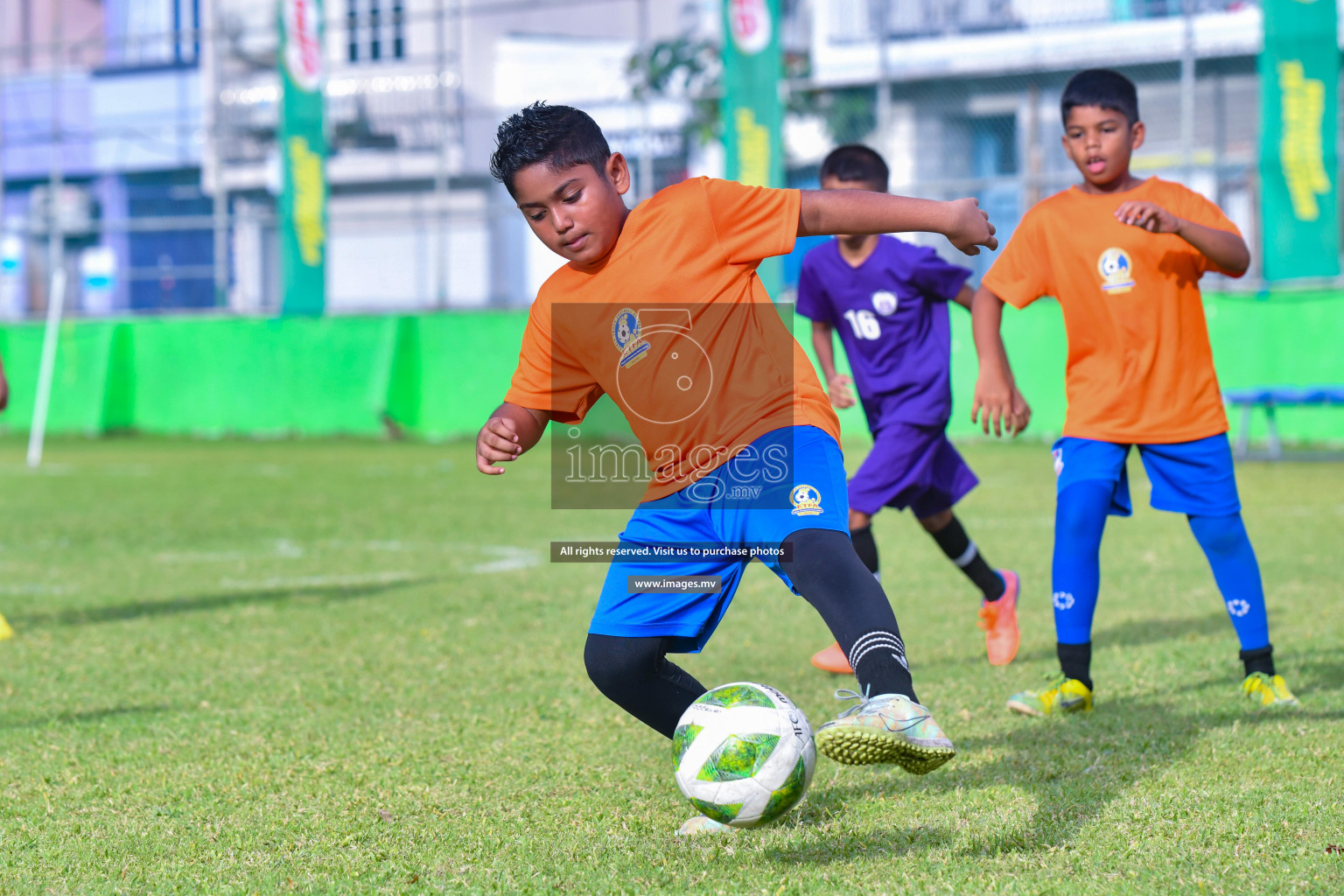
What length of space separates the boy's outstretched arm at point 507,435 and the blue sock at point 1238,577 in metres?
2.21

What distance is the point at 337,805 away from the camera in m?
3.42

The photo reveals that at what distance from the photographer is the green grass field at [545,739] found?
2.92 metres

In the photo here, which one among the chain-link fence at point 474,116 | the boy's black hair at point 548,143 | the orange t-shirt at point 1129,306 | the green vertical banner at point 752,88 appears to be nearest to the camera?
the boy's black hair at point 548,143

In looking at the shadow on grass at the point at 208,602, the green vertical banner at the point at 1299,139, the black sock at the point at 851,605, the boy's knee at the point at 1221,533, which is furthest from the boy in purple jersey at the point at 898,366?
the green vertical banner at the point at 1299,139

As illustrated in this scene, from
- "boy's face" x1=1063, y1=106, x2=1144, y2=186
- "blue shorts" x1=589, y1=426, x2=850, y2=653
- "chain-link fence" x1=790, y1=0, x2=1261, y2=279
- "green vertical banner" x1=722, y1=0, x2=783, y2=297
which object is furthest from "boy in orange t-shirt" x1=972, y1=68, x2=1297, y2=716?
"chain-link fence" x1=790, y1=0, x2=1261, y2=279

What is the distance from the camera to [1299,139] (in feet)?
46.2

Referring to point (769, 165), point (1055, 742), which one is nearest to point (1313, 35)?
point (769, 165)

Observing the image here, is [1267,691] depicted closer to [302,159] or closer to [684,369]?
[684,369]

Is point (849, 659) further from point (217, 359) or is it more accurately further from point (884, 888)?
point (217, 359)

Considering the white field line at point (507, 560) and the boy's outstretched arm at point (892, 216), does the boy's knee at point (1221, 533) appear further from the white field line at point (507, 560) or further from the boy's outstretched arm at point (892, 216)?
the white field line at point (507, 560)

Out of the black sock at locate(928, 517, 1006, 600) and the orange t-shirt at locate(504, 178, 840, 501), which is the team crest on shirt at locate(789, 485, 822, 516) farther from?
the black sock at locate(928, 517, 1006, 600)

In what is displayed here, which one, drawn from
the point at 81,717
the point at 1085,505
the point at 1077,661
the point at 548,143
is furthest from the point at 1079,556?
the point at 81,717

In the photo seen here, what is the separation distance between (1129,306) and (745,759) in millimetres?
2146

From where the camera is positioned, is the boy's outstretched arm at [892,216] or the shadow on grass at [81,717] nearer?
the boy's outstretched arm at [892,216]
